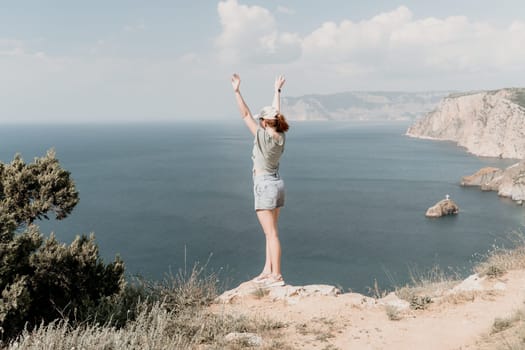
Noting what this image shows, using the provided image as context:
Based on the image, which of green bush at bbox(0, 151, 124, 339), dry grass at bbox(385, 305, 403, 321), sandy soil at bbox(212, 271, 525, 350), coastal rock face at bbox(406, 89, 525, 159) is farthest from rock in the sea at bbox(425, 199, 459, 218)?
coastal rock face at bbox(406, 89, 525, 159)

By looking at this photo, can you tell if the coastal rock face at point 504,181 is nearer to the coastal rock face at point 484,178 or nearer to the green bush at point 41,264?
the coastal rock face at point 484,178

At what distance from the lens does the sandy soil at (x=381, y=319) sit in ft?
13.6

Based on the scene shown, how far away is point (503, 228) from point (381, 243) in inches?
583

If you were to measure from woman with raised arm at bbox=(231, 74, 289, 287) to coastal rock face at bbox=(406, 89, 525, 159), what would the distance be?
106419 millimetres

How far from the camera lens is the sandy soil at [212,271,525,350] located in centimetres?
416

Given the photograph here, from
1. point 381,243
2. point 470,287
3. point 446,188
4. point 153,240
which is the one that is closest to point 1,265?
point 470,287

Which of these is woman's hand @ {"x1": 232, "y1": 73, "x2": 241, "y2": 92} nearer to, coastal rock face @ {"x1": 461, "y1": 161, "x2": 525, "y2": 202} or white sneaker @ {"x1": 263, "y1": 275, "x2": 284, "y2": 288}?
white sneaker @ {"x1": 263, "y1": 275, "x2": 284, "y2": 288}

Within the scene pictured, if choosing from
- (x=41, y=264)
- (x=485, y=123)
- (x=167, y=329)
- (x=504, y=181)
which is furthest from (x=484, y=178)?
(x=41, y=264)

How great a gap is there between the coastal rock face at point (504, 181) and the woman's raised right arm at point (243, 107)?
208 ft

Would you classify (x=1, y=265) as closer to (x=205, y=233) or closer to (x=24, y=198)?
(x=24, y=198)

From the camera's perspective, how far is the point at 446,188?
6600 centimetres

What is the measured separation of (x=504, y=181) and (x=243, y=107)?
68483mm

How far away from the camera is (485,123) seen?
4601 inches

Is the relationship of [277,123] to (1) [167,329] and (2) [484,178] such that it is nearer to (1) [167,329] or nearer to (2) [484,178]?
(1) [167,329]
